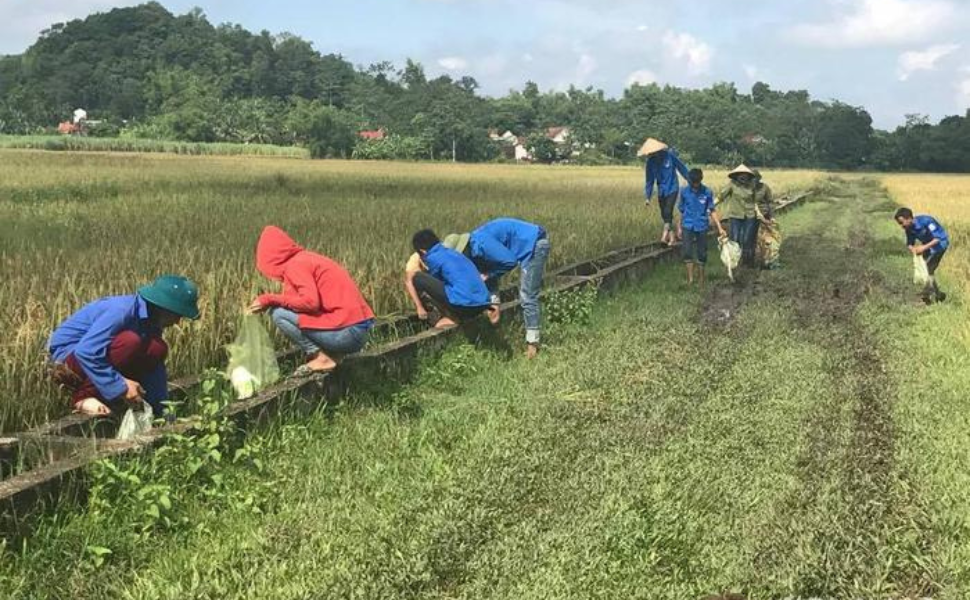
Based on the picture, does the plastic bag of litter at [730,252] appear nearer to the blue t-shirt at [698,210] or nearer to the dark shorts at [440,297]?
the blue t-shirt at [698,210]

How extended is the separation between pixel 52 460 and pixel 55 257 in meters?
4.92

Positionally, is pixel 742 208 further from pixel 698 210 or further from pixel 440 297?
pixel 440 297

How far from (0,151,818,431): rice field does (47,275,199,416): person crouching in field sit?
0.47m

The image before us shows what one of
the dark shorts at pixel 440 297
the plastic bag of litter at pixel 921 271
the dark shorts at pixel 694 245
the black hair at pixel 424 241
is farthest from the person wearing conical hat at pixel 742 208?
the black hair at pixel 424 241

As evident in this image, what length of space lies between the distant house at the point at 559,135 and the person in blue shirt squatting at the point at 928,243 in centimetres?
9567

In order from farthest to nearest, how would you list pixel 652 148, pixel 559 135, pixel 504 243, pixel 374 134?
pixel 559 135 < pixel 374 134 < pixel 652 148 < pixel 504 243

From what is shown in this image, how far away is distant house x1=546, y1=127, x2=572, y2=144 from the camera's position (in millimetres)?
106375

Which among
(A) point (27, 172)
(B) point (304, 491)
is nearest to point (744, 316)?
(B) point (304, 491)

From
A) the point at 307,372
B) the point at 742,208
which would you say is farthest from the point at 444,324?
the point at 742,208

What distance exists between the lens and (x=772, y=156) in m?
95.5

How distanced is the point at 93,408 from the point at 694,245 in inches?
330

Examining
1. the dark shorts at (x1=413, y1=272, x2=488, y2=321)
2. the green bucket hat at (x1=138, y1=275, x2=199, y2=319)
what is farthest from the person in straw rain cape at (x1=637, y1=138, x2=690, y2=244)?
the green bucket hat at (x1=138, y1=275, x2=199, y2=319)

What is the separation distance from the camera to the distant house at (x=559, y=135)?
106 metres

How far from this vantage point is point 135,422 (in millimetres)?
4227
